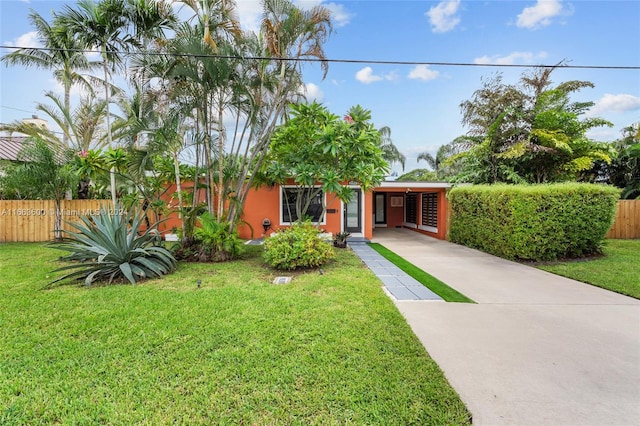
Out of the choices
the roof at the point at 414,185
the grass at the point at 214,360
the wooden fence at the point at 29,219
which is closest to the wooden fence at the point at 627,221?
the roof at the point at 414,185

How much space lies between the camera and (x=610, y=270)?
6.25m

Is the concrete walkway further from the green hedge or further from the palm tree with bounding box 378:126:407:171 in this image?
the palm tree with bounding box 378:126:407:171

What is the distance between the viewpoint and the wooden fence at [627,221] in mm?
10953

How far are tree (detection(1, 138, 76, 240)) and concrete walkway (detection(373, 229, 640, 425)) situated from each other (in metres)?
10.8

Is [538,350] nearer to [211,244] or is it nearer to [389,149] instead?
[211,244]

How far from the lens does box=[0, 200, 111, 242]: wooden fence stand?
1030 cm

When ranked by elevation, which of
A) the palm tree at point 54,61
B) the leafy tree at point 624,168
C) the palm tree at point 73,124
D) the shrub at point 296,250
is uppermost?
Result: the palm tree at point 54,61

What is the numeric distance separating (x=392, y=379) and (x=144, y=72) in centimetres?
Answer: 818

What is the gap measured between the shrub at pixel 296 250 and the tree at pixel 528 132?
9.30 m

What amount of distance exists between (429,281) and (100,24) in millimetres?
9383

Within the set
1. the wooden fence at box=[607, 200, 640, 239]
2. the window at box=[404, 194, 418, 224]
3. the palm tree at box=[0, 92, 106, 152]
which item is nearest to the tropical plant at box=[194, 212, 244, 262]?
the palm tree at box=[0, 92, 106, 152]

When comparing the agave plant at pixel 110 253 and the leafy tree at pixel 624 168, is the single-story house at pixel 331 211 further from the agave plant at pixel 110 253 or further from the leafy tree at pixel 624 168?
the leafy tree at pixel 624 168

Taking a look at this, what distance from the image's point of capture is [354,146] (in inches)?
243

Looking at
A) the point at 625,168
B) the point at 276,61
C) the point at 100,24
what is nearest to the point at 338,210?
the point at 276,61
